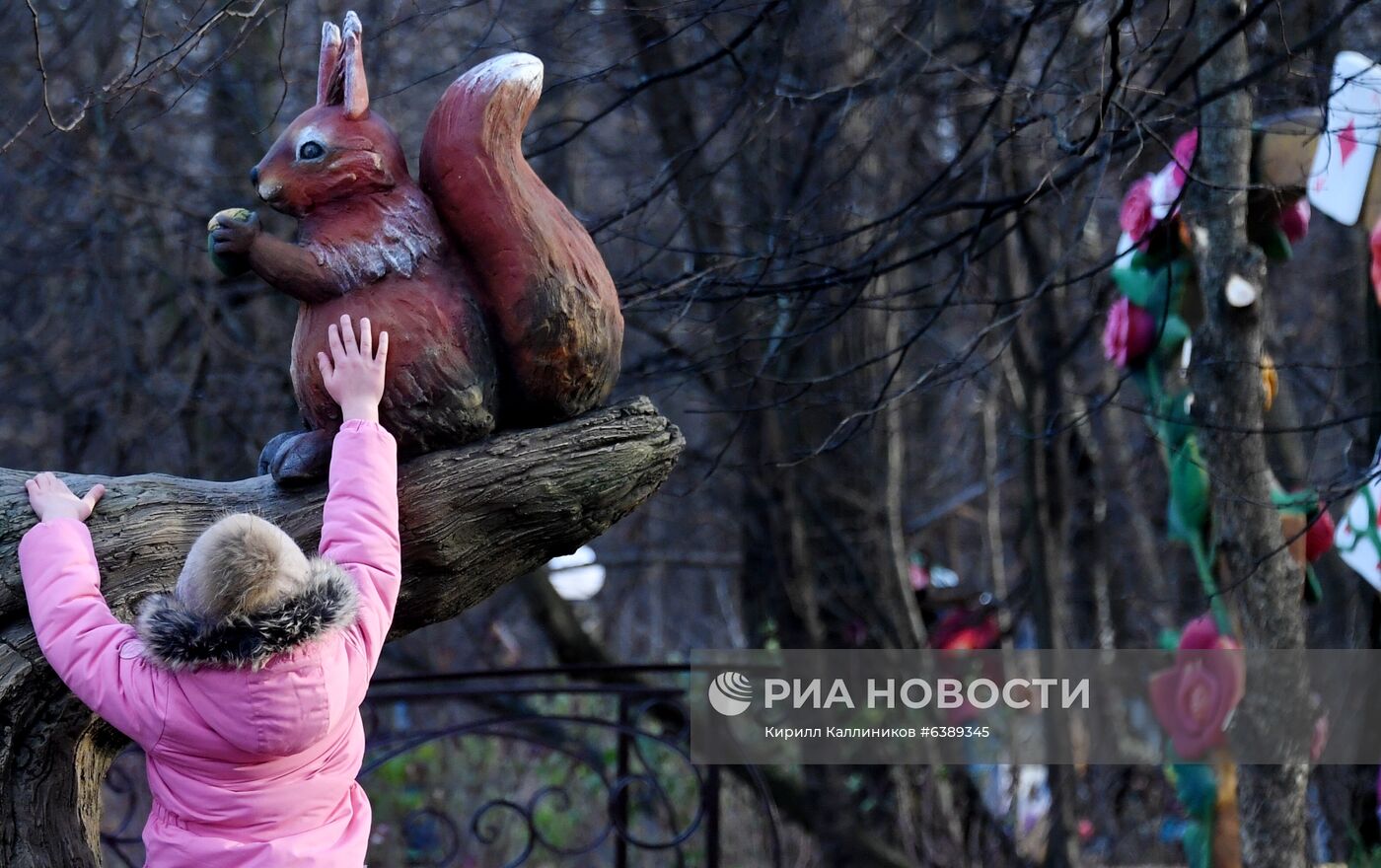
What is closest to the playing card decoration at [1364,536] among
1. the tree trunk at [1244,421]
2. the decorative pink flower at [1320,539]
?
the tree trunk at [1244,421]

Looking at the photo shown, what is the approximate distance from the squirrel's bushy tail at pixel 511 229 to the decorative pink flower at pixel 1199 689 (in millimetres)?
2743

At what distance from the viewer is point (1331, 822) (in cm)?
569

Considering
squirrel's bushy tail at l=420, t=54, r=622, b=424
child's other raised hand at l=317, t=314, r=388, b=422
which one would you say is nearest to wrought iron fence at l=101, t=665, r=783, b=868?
squirrel's bushy tail at l=420, t=54, r=622, b=424

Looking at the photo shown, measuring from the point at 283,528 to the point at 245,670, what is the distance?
0.57m

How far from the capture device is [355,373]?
226 centimetres

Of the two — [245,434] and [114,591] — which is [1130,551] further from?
[114,591]

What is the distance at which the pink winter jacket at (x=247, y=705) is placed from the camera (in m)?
1.90

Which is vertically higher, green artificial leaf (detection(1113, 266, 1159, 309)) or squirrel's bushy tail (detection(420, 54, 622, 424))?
green artificial leaf (detection(1113, 266, 1159, 309))

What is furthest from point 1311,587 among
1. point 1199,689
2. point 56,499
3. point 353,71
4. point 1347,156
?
point 56,499

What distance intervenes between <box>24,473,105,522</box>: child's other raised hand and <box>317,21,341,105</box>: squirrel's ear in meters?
0.82

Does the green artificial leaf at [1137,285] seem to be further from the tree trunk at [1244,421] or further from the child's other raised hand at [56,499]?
the child's other raised hand at [56,499]

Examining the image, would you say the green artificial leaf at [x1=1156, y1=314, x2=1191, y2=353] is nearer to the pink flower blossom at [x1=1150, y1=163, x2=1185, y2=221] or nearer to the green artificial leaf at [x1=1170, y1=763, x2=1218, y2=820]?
the pink flower blossom at [x1=1150, y1=163, x2=1185, y2=221]

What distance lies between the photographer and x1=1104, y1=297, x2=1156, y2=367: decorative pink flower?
459 centimetres

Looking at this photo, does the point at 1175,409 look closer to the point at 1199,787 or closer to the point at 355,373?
the point at 1199,787
